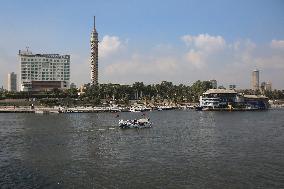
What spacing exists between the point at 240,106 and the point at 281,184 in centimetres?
16007

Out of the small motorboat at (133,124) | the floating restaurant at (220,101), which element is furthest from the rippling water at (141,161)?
the floating restaurant at (220,101)

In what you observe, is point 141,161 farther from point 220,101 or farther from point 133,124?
point 220,101

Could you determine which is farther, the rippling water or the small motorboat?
the small motorboat

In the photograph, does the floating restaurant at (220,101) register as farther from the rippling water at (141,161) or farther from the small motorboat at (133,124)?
the rippling water at (141,161)

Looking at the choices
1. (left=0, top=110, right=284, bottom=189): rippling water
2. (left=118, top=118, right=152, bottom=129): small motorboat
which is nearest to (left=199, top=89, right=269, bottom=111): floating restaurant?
(left=118, top=118, right=152, bottom=129): small motorboat

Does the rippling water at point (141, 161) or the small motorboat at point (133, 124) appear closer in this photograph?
the rippling water at point (141, 161)

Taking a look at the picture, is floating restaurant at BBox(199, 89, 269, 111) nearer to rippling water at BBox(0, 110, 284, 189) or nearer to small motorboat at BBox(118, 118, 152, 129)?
small motorboat at BBox(118, 118, 152, 129)

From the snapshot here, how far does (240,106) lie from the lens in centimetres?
19438

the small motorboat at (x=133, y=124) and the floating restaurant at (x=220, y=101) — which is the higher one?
the floating restaurant at (x=220, y=101)

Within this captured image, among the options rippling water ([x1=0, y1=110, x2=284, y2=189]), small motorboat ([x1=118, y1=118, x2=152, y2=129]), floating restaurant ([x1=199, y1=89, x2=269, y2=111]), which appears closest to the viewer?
rippling water ([x1=0, y1=110, x2=284, y2=189])

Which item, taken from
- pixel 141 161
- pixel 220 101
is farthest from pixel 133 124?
pixel 220 101

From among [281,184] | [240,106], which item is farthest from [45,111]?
[281,184]

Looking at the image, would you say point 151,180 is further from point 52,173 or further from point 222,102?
point 222,102

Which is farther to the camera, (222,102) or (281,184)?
(222,102)
